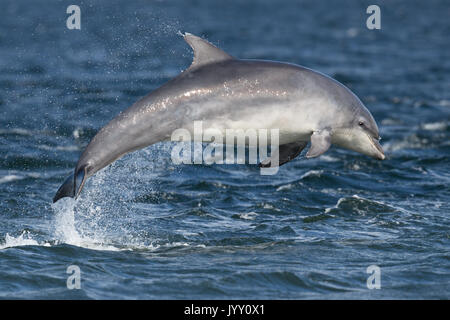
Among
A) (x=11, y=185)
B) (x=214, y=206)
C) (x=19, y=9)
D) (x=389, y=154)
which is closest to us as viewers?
(x=214, y=206)

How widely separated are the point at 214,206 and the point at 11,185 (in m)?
4.14

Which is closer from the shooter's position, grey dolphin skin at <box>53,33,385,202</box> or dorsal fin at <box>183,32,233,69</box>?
grey dolphin skin at <box>53,33,385,202</box>

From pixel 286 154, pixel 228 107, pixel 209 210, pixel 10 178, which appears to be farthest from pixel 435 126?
pixel 228 107

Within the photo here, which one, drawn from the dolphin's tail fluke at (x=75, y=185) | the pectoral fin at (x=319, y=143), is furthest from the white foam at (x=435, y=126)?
the dolphin's tail fluke at (x=75, y=185)

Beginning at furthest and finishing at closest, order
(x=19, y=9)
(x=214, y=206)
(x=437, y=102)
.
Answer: (x=19, y=9) < (x=437, y=102) < (x=214, y=206)

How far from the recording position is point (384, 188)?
17.9m

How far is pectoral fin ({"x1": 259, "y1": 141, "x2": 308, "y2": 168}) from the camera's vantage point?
12.9m

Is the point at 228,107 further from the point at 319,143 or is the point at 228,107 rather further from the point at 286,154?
the point at 286,154

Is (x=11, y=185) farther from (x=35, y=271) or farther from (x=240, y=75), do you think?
(x=240, y=75)

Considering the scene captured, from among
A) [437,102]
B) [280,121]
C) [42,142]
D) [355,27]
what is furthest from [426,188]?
[355,27]

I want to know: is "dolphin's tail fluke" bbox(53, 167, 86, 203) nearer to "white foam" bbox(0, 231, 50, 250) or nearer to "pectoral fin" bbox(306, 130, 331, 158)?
"white foam" bbox(0, 231, 50, 250)

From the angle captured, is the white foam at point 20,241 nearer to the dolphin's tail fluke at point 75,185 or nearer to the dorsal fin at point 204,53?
the dolphin's tail fluke at point 75,185

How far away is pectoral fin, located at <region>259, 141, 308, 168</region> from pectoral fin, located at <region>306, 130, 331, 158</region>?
0.67 m

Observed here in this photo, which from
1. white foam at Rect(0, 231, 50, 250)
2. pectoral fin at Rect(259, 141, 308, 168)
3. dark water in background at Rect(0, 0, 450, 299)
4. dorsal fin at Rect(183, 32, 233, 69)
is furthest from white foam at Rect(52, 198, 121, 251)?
dorsal fin at Rect(183, 32, 233, 69)
